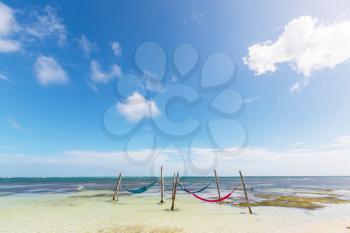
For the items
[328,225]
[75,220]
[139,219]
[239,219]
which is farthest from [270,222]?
[75,220]

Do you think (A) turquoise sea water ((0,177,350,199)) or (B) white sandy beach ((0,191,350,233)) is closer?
(B) white sandy beach ((0,191,350,233))

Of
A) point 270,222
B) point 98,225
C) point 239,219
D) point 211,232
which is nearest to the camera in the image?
point 211,232

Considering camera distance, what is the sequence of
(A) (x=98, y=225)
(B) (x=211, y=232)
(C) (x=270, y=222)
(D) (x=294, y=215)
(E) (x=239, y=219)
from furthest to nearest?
(D) (x=294, y=215) → (E) (x=239, y=219) → (C) (x=270, y=222) → (A) (x=98, y=225) → (B) (x=211, y=232)

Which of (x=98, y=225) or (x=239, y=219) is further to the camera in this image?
(x=239, y=219)

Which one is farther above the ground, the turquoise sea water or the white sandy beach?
the turquoise sea water

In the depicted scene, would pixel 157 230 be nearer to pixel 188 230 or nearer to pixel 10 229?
pixel 188 230

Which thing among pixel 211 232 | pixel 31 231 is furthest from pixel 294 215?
pixel 31 231

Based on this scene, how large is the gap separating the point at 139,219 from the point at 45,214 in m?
7.08

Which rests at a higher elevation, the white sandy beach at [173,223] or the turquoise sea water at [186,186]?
the turquoise sea water at [186,186]

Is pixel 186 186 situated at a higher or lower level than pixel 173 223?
higher

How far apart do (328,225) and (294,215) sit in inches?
121

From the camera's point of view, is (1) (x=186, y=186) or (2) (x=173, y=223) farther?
(1) (x=186, y=186)

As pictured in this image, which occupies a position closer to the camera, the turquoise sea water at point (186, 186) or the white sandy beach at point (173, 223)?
the white sandy beach at point (173, 223)

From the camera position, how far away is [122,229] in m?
11.7
